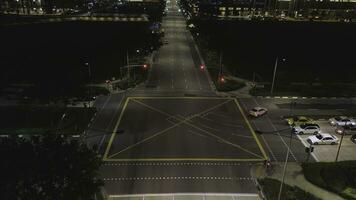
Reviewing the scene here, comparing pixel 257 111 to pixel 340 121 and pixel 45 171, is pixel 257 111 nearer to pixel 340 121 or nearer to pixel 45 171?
pixel 340 121

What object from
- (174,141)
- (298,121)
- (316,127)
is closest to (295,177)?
(316,127)

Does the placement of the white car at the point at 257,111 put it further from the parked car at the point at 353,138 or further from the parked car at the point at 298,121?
the parked car at the point at 353,138

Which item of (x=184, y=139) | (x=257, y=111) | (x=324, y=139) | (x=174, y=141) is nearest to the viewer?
(x=324, y=139)

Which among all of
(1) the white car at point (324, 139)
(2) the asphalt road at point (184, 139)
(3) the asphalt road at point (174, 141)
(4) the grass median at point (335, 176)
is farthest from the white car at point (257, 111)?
(4) the grass median at point (335, 176)

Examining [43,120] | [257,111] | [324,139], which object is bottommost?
[43,120]

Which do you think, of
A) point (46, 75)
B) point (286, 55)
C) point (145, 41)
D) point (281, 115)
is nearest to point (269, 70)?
point (286, 55)

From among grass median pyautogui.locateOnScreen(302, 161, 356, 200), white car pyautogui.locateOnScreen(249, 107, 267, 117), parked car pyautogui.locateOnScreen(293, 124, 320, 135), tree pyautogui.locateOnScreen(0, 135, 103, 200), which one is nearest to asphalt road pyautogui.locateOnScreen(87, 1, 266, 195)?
white car pyautogui.locateOnScreen(249, 107, 267, 117)
